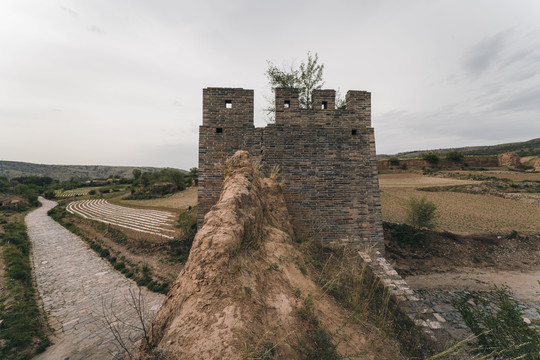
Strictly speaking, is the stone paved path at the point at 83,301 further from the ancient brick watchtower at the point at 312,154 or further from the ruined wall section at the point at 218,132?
the ancient brick watchtower at the point at 312,154

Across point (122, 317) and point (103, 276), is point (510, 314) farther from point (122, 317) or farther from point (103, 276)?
point (103, 276)

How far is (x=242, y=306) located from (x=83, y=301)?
6.98 m

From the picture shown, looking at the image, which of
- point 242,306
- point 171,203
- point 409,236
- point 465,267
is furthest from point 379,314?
point 171,203

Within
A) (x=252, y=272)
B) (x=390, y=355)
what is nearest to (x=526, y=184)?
(x=390, y=355)

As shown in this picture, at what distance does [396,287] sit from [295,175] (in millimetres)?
4053

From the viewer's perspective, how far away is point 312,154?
6762mm

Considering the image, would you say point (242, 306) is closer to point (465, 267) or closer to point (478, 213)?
point (465, 267)

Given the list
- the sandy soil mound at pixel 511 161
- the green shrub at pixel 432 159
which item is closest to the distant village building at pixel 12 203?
the green shrub at pixel 432 159

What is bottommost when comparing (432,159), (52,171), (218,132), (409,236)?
(409,236)

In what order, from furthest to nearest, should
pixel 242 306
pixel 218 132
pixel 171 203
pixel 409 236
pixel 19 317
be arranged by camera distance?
pixel 171 203, pixel 409 236, pixel 218 132, pixel 19 317, pixel 242 306

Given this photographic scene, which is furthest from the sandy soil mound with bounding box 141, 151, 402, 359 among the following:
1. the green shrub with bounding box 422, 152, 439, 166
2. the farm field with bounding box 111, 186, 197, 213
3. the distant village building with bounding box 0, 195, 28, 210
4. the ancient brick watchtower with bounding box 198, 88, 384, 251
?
the green shrub with bounding box 422, 152, 439, 166

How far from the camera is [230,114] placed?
21.4 ft

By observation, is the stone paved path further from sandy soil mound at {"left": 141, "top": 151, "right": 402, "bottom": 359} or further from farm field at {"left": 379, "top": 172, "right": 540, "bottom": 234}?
farm field at {"left": 379, "top": 172, "right": 540, "bottom": 234}

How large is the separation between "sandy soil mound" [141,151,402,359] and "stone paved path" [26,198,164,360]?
2.33 metres
